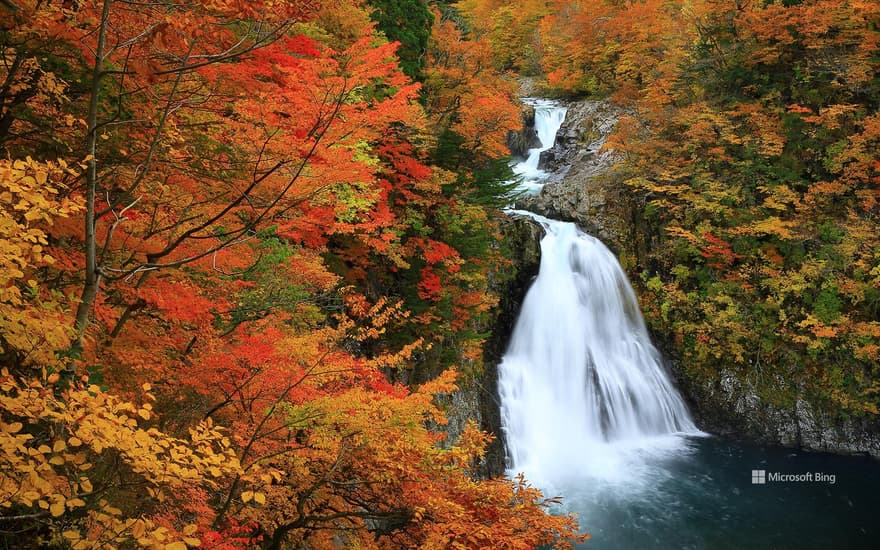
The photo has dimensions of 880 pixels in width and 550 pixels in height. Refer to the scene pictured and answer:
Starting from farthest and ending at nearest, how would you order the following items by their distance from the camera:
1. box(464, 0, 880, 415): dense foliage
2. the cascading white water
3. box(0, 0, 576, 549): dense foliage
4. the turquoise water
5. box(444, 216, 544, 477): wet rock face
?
the cascading white water → box(464, 0, 880, 415): dense foliage → box(444, 216, 544, 477): wet rock face → the turquoise water → box(0, 0, 576, 549): dense foliage

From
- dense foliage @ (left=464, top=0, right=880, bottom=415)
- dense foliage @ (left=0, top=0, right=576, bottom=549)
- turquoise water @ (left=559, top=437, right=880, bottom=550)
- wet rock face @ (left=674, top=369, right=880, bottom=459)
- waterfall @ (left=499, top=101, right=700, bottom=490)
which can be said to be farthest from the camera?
dense foliage @ (left=464, top=0, right=880, bottom=415)

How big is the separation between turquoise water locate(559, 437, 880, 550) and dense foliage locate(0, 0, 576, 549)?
20.3 ft

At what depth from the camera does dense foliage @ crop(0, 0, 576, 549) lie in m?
2.53

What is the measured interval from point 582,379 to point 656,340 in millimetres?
3289

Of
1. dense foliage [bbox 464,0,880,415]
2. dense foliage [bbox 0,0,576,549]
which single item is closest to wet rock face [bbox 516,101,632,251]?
dense foliage [bbox 464,0,880,415]

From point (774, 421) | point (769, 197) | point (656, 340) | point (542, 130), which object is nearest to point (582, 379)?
point (656, 340)

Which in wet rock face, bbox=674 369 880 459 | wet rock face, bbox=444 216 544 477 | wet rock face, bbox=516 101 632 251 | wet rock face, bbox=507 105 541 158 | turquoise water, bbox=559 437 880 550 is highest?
wet rock face, bbox=507 105 541 158

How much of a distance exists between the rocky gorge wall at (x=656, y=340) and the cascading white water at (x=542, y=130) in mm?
1168

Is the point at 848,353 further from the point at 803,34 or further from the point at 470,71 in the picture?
the point at 470,71

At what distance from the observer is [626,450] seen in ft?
45.6

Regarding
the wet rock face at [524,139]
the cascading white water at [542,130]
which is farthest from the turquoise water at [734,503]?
the wet rock face at [524,139]

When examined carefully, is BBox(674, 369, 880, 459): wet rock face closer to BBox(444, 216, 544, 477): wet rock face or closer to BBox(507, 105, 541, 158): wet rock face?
BBox(444, 216, 544, 477): wet rock face

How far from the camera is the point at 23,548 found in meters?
2.72

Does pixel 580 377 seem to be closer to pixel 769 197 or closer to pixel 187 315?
pixel 769 197
